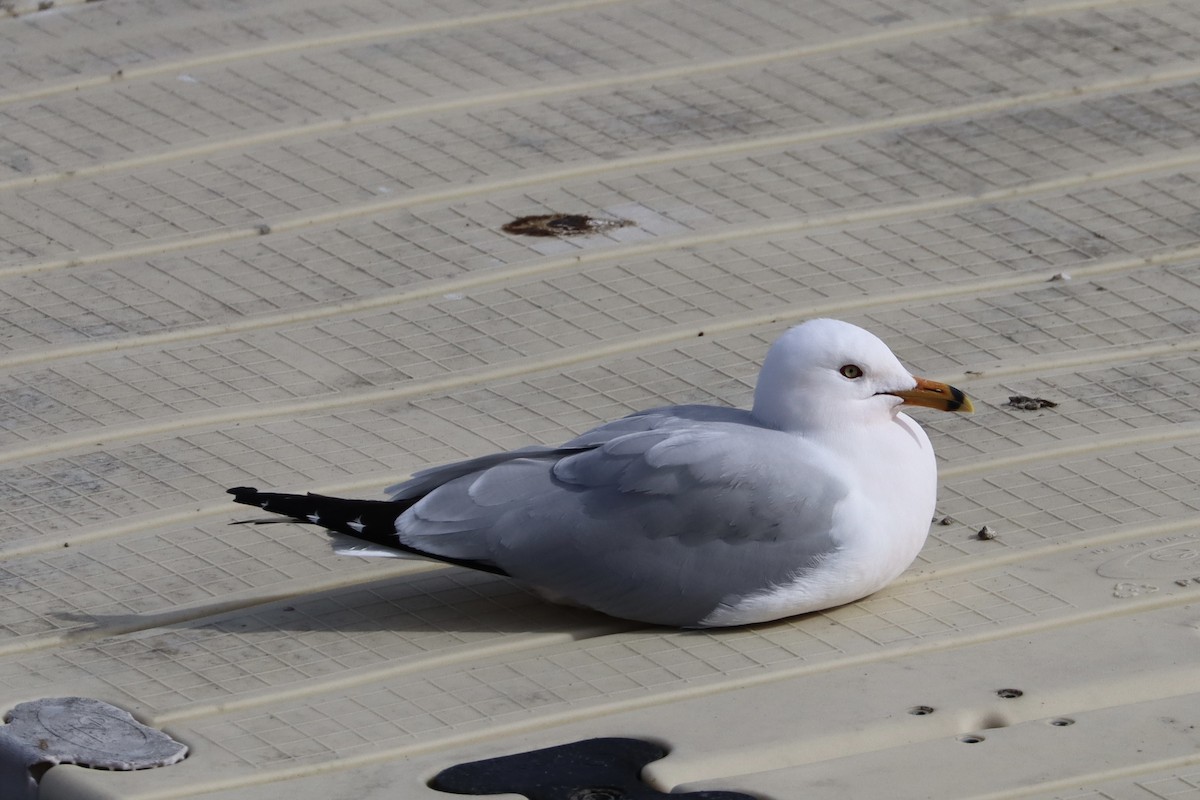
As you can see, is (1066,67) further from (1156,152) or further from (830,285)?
(830,285)

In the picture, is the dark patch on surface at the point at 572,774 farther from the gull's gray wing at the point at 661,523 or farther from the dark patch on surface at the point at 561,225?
the dark patch on surface at the point at 561,225

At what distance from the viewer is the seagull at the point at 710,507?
10.6 ft

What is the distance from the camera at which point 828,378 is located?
331 cm

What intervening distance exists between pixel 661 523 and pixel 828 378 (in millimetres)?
366

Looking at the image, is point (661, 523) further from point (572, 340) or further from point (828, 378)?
point (572, 340)

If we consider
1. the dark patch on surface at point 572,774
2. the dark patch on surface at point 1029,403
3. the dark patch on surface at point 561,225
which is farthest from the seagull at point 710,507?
the dark patch on surface at point 561,225

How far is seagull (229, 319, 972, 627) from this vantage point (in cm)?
322

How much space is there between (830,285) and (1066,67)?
136 centimetres

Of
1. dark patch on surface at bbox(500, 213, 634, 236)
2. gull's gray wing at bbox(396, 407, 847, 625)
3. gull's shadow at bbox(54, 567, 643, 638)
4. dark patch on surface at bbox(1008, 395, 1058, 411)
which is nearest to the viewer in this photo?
gull's gray wing at bbox(396, 407, 847, 625)

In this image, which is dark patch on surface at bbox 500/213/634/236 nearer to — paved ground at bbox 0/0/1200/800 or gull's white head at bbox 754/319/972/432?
paved ground at bbox 0/0/1200/800

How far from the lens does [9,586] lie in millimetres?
3496

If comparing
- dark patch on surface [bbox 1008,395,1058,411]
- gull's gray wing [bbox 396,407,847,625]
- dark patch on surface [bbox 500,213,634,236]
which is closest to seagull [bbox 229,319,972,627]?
gull's gray wing [bbox 396,407,847,625]

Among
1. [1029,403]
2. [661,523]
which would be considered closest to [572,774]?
[661,523]

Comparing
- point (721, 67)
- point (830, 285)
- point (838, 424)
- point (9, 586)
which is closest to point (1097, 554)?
point (838, 424)
